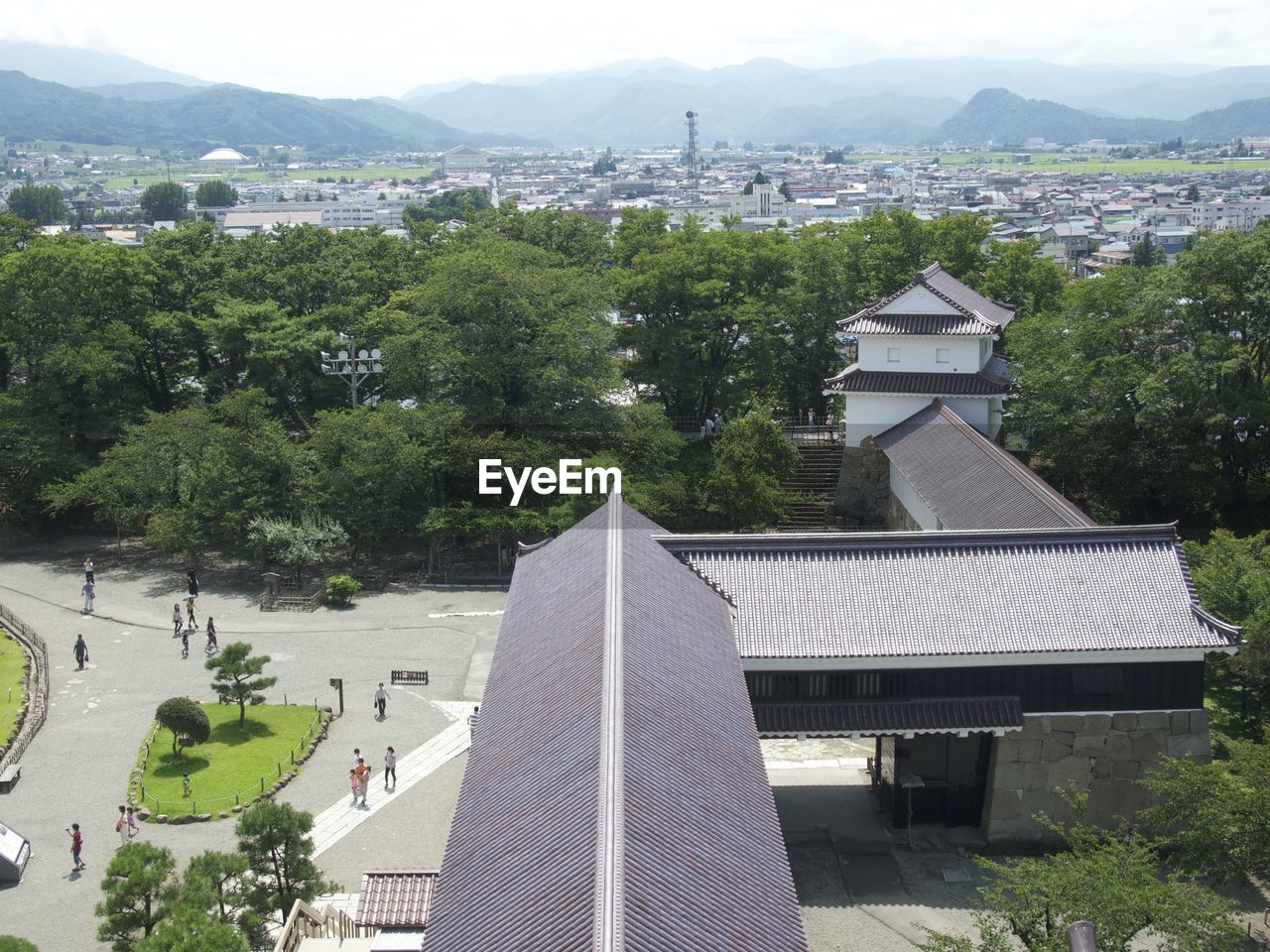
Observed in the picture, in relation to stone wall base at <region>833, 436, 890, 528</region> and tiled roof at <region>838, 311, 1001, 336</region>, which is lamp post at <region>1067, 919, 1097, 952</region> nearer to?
stone wall base at <region>833, 436, 890, 528</region>

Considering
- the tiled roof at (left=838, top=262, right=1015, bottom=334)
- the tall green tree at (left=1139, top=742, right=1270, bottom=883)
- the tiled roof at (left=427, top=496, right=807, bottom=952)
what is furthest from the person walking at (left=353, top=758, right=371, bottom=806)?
the tiled roof at (left=838, top=262, right=1015, bottom=334)

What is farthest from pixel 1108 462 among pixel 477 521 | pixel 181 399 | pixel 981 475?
pixel 181 399

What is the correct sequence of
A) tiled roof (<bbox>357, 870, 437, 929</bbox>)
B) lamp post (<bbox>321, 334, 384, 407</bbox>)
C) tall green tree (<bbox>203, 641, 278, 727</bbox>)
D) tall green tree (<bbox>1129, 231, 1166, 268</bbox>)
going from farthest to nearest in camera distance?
tall green tree (<bbox>1129, 231, 1166, 268</bbox>) < lamp post (<bbox>321, 334, 384, 407</bbox>) < tall green tree (<bbox>203, 641, 278, 727</bbox>) < tiled roof (<bbox>357, 870, 437, 929</bbox>)

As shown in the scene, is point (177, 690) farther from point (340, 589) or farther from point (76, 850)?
point (76, 850)

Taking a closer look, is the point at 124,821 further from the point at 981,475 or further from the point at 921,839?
the point at 981,475

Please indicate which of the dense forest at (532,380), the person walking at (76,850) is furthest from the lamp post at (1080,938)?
the person walking at (76,850)

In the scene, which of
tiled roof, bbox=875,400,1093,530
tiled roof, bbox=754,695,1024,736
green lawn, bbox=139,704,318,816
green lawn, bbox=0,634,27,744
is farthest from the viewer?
green lawn, bbox=0,634,27,744

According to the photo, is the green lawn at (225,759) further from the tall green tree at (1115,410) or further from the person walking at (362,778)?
the tall green tree at (1115,410)
